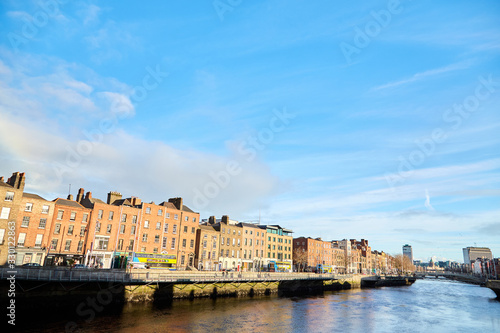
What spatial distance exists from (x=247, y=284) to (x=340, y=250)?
339ft

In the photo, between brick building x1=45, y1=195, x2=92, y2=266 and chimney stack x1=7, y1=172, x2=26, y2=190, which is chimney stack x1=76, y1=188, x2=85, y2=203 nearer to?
brick building x1=45, y1=195, x2=92, y2=266

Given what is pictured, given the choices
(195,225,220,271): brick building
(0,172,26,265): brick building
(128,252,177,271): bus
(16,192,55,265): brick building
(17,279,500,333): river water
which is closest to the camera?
(17,279,500,333): river water

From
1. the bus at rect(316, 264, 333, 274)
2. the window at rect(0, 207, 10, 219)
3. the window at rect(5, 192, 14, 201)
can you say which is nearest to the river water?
the window at rect(0, 207, 10, 219)

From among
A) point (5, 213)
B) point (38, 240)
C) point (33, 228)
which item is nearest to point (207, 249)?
point (38, 240)

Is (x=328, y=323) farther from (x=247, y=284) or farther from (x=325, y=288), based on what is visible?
(x=325, y=288)

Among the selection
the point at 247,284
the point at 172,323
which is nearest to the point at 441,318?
the point at 247,284

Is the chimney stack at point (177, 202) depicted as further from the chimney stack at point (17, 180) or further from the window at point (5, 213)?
the window at point (5, 213)

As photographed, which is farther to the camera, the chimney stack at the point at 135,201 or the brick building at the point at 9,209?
the chimney stack at the point at 135,201

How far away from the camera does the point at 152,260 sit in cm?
5981

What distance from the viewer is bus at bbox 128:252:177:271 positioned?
56969 mm

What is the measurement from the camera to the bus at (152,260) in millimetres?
56969

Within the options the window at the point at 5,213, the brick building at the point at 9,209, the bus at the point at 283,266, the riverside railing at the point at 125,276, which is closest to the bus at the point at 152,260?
Answer: the riverside railing at the point at 125,276

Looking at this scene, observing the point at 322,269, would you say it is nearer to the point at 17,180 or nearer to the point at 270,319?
the point at 270,319

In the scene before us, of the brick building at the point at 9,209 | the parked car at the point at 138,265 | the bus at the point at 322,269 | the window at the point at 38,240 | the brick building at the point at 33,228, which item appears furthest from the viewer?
the bus at the point at 322,269
